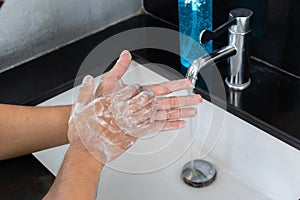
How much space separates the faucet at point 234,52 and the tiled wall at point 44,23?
14.4 inches

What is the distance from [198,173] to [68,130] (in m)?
0.28

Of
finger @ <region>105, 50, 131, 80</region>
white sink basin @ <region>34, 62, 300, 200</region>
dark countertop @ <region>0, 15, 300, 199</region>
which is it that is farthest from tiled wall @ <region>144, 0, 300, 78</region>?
finger @ <region>105, 50, 131, 80</region>

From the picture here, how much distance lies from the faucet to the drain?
0.16 m

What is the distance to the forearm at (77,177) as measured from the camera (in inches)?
29.6

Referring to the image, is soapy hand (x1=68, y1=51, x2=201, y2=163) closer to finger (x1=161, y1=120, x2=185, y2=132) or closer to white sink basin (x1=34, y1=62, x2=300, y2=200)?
finger (x1=161, y1=120, x2=185, y2=132)

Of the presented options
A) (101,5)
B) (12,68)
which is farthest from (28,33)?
(101,5)

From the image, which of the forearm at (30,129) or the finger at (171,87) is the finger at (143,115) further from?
the forearm at (30,129)

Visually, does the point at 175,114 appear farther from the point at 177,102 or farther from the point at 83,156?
the point at 83,156

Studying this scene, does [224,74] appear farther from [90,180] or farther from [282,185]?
[90,180]

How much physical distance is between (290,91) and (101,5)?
19.1 inches

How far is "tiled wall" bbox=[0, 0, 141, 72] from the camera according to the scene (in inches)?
42.1

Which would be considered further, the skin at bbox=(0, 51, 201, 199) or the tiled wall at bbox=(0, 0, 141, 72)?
the tiled wall at bbox=(0, 0, 141, 72)

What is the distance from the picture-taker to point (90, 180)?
2.55 feet

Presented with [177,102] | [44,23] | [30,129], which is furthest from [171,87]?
[44,23]
